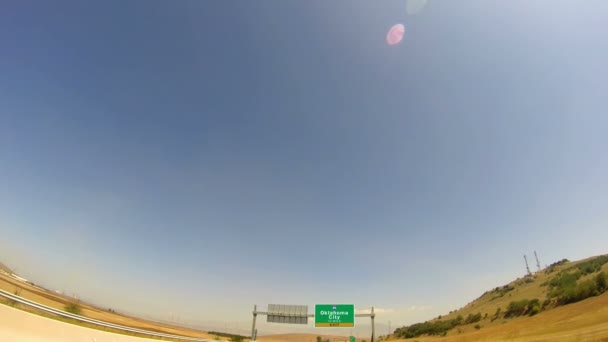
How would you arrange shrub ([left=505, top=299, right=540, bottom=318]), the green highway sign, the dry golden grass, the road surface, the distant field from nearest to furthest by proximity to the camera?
the road surface
the distant field
the green highway sign
the dry golden grass
shrub ([left=505, top=299, right=540, bottom=318])

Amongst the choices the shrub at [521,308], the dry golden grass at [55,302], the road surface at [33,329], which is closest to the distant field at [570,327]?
the shrub at [521,308]

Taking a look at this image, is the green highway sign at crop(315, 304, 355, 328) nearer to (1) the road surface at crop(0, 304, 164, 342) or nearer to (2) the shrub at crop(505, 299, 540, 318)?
(2) the shrub at crop(505, 299, 540, 318)

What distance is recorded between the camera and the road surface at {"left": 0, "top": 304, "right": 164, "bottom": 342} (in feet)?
29.0

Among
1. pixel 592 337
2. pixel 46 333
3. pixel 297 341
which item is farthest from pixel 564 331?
pixel 297 341

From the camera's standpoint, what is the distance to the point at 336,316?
4188 cm

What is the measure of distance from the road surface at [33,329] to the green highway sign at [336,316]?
36143mm

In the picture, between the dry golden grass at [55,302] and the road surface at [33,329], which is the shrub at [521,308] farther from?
the dry golden grass at [55,302]

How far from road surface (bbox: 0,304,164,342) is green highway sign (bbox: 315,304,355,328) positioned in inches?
1423

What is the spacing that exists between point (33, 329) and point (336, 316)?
3915cm

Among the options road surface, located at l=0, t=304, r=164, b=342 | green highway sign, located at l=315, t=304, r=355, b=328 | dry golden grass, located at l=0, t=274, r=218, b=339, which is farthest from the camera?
dry golden grass, located at l=0, t=274, r=218, b=339

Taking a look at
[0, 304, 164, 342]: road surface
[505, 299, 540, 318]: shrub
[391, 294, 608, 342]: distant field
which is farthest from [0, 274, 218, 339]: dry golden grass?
[505, 299, 540, 318]: shrub

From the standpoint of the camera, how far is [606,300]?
29.3m

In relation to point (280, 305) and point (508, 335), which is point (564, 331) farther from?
point (280, 305)

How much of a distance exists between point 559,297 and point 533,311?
4463 mm
